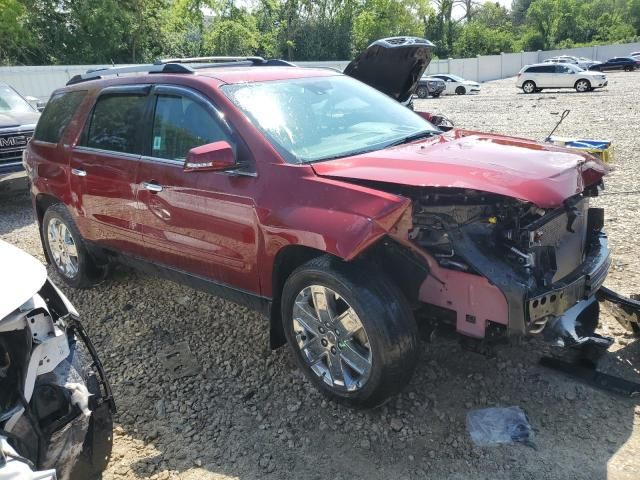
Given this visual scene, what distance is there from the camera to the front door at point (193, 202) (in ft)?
11.4

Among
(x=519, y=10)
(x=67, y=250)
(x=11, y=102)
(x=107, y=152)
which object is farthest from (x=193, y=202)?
(x=519, y=10)

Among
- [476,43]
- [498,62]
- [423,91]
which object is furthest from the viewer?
[476,43]

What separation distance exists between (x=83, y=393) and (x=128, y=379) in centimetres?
147

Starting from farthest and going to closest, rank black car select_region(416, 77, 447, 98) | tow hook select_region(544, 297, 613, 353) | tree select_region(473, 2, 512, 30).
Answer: tree select_region(473, 2, 512, 30) → black car select_region(416, 77, 447, 98) → tow hook select_region(544, 297, 613, 353)

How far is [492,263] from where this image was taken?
9.60 ft

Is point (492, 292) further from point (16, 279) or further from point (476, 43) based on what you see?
point (476, 43)

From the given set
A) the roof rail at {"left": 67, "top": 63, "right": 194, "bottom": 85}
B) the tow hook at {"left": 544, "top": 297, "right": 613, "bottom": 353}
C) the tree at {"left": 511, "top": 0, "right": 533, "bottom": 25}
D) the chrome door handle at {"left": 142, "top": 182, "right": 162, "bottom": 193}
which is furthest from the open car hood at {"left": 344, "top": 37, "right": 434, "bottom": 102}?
the tree at {"left": 511, "top": 0, "right": 533, "bottom": 25}

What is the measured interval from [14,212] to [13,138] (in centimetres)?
110

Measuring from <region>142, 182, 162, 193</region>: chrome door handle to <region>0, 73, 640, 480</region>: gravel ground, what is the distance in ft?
3.69

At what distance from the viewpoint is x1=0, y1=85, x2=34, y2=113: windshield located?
31.4 ft

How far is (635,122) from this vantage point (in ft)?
47.6

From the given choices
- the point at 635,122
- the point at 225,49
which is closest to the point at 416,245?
the point at 635,122

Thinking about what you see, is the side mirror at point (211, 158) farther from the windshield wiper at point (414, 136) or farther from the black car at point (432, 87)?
the black car at point (432, 87)

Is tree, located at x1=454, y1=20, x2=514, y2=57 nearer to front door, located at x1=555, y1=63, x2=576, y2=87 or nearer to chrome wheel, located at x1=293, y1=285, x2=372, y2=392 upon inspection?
front door, located at x1=555, y1=63, x2=576, y2=87
